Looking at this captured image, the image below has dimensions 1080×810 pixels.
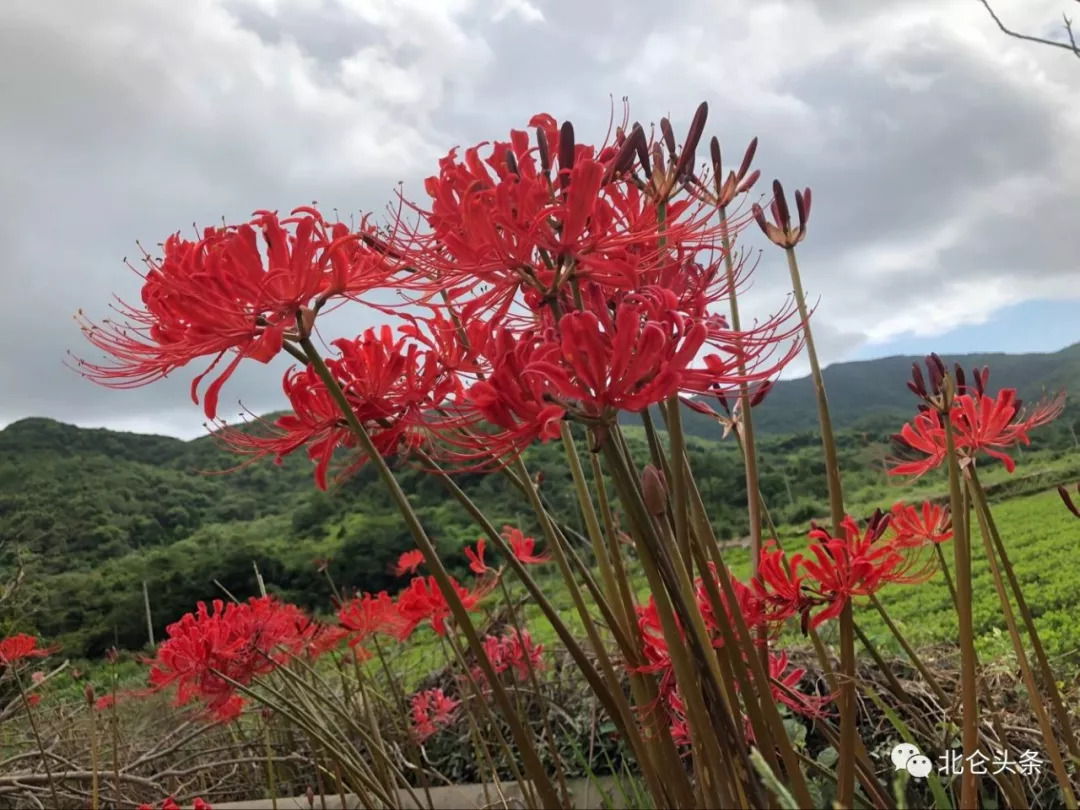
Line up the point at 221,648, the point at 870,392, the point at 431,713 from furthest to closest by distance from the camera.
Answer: the point at 870,392 → the point at 431,713 → the point at 221,648

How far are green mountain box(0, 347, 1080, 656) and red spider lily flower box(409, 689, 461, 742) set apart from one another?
1.61 m

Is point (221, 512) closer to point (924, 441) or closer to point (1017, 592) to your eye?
point (924, 441)

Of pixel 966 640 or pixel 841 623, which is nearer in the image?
pixel 966 640

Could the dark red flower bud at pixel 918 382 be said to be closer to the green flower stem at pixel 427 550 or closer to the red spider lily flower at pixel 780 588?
the red spider lily flower at pixel 780 588

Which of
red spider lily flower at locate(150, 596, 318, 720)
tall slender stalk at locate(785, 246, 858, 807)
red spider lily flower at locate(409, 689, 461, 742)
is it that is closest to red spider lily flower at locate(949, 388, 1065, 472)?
tall slender stalk at locate(785, 246, 858, 807)

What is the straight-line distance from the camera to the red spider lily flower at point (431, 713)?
9.11 ft

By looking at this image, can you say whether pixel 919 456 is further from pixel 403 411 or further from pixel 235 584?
pixel 235 584

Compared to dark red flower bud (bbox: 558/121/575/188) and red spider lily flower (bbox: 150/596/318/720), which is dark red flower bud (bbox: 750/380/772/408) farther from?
red spider lily flower (bbox: 150/596/318/720)

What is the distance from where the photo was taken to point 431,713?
3.09 m

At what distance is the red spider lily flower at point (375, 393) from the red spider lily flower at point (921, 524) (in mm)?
714

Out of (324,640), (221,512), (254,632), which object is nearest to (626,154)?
(254,632)

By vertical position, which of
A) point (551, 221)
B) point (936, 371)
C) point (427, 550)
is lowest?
point (427, 550)

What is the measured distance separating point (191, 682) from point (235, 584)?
5.67 metres

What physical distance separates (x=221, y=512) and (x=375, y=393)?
786 cm
